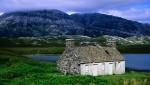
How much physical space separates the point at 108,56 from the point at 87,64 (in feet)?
19.5

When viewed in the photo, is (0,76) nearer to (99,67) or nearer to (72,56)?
(72,56)

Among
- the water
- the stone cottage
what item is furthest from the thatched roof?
the water

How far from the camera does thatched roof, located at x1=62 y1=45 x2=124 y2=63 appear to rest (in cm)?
5616

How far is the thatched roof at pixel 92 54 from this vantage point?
184 feet

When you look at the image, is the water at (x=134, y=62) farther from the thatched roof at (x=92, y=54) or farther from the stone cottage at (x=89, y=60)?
the stone cottage at (x=89, y=60)

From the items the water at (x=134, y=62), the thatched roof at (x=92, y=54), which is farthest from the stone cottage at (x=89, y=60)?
the water at (x=134, y=62)

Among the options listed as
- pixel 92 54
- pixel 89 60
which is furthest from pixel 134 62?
pixel 89 60

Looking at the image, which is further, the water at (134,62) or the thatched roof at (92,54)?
the water at (134,62)

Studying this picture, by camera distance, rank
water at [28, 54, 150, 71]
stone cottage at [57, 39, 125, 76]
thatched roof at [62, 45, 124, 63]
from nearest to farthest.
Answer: stone cottage at [57, 39, 125, 76], thatched roof at [62, 45, 124, 63], water at [28, 54, 150, 71]

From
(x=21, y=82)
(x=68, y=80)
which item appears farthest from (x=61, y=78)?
(x=21, y=82)

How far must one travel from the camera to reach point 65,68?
58500 millimetres

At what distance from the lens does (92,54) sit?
58.2 metres

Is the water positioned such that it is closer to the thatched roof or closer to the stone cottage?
the thatched roof

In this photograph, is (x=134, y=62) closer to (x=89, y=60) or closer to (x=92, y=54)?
(x=92, y=54)
